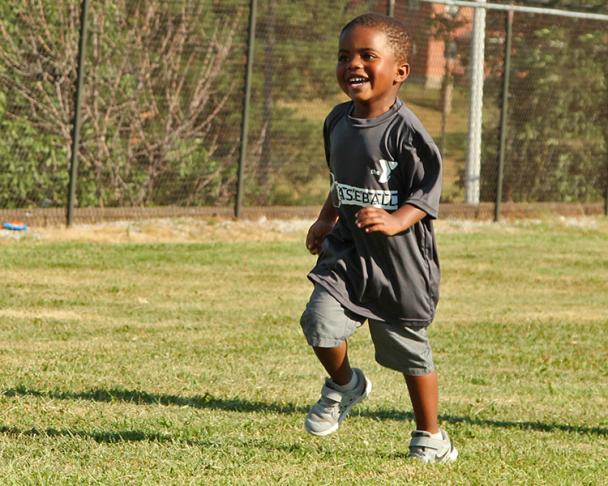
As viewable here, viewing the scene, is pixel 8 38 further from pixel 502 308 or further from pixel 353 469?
pixel 353 469

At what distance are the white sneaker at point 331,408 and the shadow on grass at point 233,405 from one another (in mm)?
927

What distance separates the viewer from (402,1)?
16281mm

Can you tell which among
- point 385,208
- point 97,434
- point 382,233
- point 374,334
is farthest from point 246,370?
point 382,233

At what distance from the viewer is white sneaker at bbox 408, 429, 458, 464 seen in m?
5.45

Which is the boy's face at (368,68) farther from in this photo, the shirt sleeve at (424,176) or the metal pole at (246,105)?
the metal pole at (246,105)

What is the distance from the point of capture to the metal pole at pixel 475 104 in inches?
672

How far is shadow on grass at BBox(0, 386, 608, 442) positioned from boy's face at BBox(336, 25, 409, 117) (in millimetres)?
1795

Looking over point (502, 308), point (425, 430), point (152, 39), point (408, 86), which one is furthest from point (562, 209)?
point (425, 430)

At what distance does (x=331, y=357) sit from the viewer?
5.48 m

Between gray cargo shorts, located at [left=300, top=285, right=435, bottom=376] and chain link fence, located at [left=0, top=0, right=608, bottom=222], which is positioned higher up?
chain link fence, located at [left=0, top=0, right=608, bottom=222]

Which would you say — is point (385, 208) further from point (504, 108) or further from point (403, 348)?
point (504, 108)

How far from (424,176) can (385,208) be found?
19 cm

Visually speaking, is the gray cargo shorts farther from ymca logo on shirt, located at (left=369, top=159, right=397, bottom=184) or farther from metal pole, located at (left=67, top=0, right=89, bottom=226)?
metal pole, located at (left=67, top=0, right=89, bottom=226)

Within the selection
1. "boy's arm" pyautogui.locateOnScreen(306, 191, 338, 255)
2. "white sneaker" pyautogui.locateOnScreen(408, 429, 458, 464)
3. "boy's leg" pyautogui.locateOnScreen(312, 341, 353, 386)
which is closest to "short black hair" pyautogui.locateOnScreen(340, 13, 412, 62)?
"boy's arm" pyautogui.locateOnScreen(306, 191, 338, 255)
